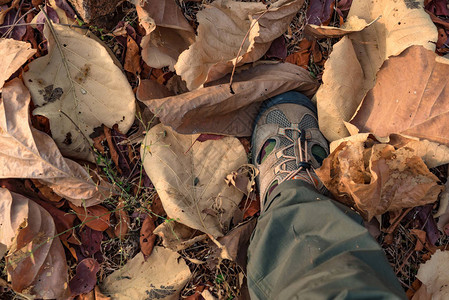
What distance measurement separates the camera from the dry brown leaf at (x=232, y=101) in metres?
1.52

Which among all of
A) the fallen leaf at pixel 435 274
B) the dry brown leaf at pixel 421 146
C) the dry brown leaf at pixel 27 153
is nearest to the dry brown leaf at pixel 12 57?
the dry brown leaf at pixel 27 153

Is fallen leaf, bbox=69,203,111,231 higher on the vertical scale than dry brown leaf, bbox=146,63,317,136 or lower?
lower

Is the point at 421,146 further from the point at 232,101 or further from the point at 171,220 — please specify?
the point at 171,220

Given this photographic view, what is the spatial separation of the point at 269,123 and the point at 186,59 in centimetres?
47

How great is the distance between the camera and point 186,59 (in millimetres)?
1549

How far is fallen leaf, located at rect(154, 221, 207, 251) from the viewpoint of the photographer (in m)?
1.57

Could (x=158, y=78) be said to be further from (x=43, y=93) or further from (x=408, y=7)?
(x=408, y=7)

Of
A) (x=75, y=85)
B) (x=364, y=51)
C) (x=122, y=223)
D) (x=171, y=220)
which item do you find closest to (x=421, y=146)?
(x=364, y=51)

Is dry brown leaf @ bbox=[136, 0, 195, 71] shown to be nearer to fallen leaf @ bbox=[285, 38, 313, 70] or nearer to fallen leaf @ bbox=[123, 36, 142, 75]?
fallen leaf @ bbox=[123, 36, 142, 75]

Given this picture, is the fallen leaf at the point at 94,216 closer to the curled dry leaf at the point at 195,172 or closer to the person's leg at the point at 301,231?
the curled dry leaf at the point at 195,172

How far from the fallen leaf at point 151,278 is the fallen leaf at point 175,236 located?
95mm

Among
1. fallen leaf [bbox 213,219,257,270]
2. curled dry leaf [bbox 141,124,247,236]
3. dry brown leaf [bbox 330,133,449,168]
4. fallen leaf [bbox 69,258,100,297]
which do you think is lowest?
fallen leaf [bbox 69,258,100,297]

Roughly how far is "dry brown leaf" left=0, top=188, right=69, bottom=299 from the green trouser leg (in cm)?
83

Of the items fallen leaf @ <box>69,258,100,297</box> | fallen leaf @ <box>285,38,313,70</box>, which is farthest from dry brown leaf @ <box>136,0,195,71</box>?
fallen leaf @ <box>69,258,100,297</box>
